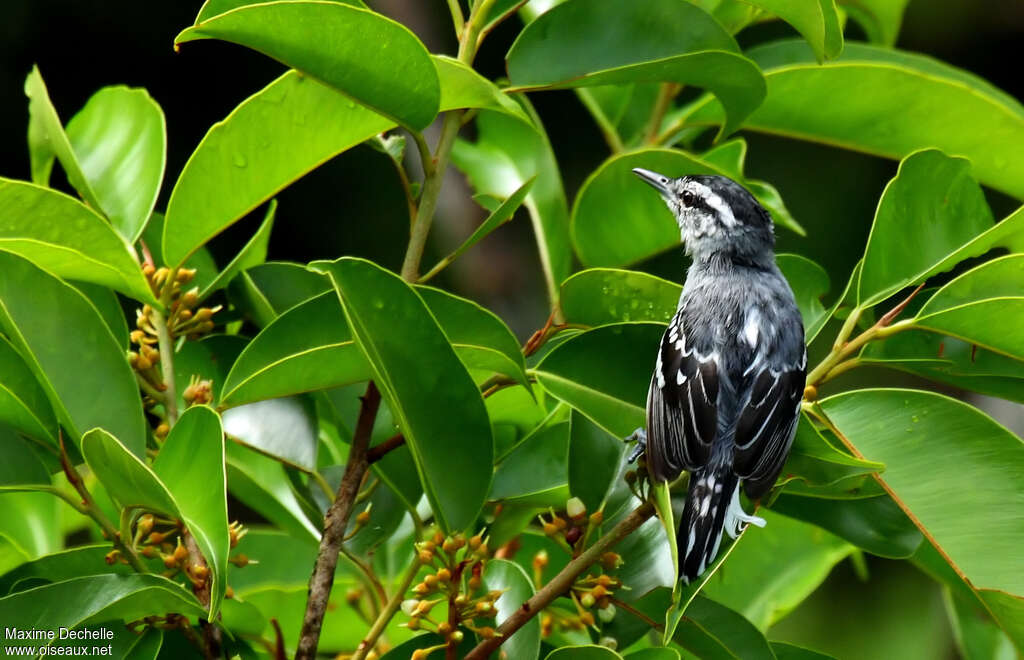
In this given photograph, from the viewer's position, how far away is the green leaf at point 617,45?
218 centimetres

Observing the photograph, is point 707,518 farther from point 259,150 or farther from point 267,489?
point 259,150

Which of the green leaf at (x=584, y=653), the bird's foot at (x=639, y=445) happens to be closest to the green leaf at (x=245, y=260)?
the bird's foot at (x=639, y=445)

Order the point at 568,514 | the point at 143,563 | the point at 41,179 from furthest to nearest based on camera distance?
the point at 41,179 → the point at 568,514 → the point at 143,563

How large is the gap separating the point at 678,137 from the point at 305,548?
54.2 inches

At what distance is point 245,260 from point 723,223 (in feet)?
4.15

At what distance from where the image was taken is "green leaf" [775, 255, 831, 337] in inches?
99.0

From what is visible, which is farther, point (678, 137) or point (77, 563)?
point (678, 137)

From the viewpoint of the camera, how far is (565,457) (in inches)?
87.2

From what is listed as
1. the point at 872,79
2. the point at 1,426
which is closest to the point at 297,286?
the point at 1,426

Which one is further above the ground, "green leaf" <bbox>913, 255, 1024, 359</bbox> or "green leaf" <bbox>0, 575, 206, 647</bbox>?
"green leaf" <bbox>913, 255, 1024, 359</bbox>

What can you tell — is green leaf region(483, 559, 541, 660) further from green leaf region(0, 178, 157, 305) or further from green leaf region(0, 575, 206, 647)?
green leaf region(0, 178, 157, 305)

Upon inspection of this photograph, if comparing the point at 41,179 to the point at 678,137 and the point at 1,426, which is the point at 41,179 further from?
the point at 678,137

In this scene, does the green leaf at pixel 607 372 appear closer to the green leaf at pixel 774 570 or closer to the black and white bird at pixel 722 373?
the black and white bird at pixel 722 373

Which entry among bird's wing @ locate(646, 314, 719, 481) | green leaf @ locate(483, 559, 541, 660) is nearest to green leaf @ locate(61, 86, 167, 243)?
green leaf @ locate(483, 559, 541, 660)
